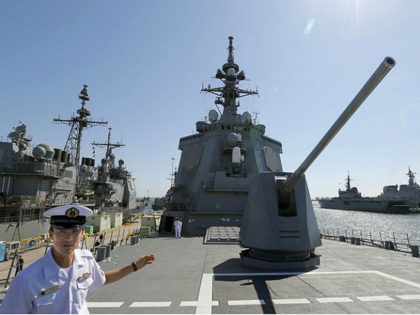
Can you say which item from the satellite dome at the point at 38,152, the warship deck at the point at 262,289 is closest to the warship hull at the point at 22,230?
the satellite dome at the point at 38,152

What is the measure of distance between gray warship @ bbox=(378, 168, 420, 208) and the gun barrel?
6884 centimetres

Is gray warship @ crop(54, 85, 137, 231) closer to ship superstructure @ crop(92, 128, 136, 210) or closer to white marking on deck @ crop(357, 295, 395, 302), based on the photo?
ship superstructure @ crop(92, 128, 136, 210)

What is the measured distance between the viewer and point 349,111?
371cm

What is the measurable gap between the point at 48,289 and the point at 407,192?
77.1 meters

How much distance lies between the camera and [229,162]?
15594mm

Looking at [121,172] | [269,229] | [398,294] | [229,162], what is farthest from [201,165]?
[121,172]

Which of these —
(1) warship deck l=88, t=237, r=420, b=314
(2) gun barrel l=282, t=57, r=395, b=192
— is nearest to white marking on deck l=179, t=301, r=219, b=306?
→ (1) warship deck l=88, t=237, r=420, b=314

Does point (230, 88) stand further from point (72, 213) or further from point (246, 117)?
point (72, 213)

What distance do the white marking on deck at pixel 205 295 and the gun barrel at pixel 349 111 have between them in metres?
2.67

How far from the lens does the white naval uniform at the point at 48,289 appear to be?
1.11 metres

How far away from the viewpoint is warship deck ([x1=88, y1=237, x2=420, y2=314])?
3.15m

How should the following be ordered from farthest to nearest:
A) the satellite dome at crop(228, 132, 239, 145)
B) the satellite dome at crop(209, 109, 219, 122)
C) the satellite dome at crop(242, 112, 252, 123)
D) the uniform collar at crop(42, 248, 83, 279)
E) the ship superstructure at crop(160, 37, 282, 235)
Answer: the satellite dome at crop(242, 112, 252, 123)
the satellite dome at crop(209, 109, 219, 122)
the satellite dome at crop(228, 132, 239, 145)
the ship superstructure at crop(160, 37, 282, 235)
the uniform collar at crop(42, 248, 83, 279)

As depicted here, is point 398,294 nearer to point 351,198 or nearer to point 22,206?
point 22,206

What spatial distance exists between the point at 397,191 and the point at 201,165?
67657mm
